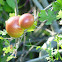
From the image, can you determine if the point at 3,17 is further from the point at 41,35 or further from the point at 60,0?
the point at 60,0

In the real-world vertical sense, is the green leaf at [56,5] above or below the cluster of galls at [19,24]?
above

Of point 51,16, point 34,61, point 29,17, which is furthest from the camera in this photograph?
point 34,61

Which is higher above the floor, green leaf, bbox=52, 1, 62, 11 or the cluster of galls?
green leaf, bbox=52, 1, 62, 11

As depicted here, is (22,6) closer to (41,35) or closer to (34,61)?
(41,35)

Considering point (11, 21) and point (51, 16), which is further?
point (51, 16)

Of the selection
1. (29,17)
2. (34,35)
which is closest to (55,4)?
(29,17)

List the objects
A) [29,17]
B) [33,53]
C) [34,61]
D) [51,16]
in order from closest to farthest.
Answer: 1. [29,17]
2. [51,16]
3. [34,61]
4. [33,53]

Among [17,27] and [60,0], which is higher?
[60,0]

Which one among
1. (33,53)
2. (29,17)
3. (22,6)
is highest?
(22,6)
